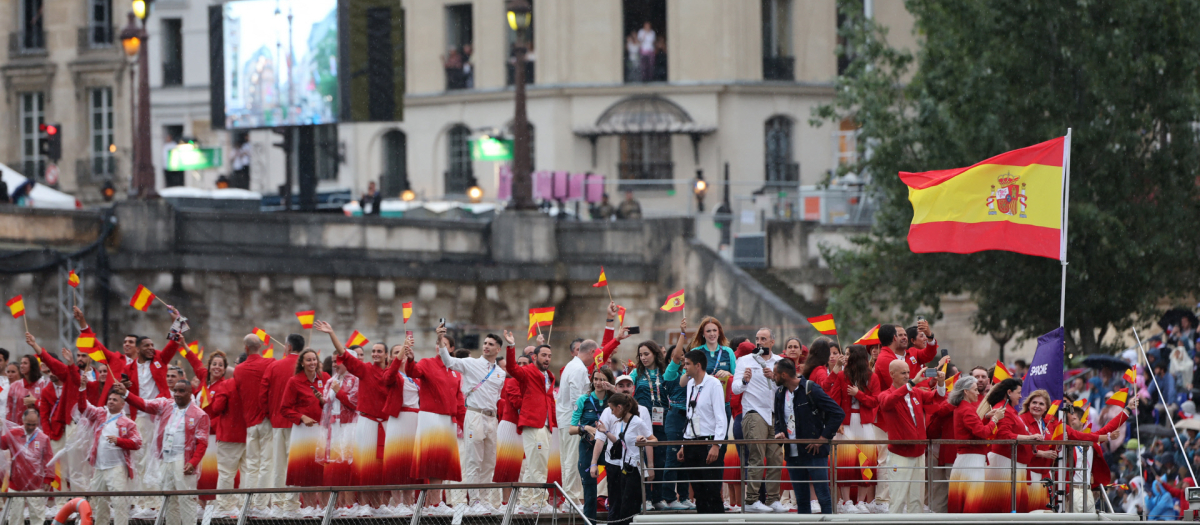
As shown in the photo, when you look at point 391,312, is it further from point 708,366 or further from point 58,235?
point 708,366

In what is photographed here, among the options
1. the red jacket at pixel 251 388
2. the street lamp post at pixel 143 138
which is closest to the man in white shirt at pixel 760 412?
the red jacket at pixel 251 388

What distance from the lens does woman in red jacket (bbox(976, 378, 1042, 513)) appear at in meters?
14.0

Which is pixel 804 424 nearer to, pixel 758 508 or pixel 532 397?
pixel 758 508

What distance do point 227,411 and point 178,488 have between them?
2.90 feet

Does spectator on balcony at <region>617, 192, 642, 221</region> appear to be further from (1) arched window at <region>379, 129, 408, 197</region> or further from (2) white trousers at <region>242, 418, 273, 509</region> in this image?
(2) white trousers at <region>242, 418, 273, 509</region>

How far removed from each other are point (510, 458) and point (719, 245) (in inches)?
614

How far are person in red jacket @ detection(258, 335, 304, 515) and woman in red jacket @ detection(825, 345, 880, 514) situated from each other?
5.05 m

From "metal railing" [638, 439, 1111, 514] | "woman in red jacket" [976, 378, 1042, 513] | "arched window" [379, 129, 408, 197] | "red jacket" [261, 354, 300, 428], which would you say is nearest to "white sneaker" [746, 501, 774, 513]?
"metal railing" [638, 439, 1111, 514]

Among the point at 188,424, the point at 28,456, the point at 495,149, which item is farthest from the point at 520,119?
the point at 188,424

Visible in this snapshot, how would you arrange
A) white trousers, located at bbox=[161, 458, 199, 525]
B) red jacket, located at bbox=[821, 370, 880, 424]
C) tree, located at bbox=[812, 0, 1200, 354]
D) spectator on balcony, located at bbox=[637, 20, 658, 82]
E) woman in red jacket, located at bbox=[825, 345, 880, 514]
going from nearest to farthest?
woman in red jacket, located at bbox=[825, 345, 880, 514] < red jacket, located at bbox=[821, 370, 880, 424] < white trousers, located at bbox=[161, 458, 199, 525] < tree, located at bbox=[812, 0, 1200, 354] < spectator on balcony, located at bbox=[637, 20, 658, 82]

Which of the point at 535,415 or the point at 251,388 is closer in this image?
the point at 535,415

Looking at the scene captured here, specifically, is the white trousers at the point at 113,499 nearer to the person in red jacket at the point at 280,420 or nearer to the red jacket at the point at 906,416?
the person in red jacket at the point at 280,420

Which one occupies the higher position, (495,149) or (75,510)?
(495,149)

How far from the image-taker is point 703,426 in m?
14.3
